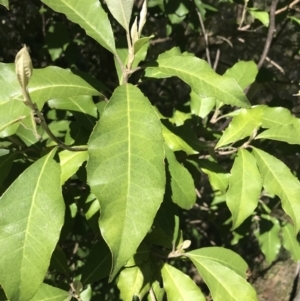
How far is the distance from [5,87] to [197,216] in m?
2.32

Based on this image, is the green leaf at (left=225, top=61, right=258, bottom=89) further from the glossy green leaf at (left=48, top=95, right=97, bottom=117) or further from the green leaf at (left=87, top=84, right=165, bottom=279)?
the green leaf at (left=87, top=84, right=165, bottom=279)

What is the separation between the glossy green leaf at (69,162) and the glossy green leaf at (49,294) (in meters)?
0.28

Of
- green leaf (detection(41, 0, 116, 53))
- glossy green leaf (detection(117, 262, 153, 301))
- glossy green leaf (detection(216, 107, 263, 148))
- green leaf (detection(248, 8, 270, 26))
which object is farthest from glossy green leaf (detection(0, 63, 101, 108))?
green leaf (detection(248, 8, 270, 26))

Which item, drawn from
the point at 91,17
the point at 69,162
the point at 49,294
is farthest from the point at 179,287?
the point at 91,17

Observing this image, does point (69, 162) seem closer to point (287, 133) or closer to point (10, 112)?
point (10, 112)

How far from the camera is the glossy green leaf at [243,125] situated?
1.26m

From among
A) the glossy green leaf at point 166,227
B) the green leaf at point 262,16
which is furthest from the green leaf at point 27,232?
the green leaf at point 262,16

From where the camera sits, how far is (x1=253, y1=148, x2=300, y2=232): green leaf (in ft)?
3.74

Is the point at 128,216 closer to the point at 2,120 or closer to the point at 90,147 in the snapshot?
the point at 90,147

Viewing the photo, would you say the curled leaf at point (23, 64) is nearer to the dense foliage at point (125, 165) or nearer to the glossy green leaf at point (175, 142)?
the dense foliage at point (125, 165)

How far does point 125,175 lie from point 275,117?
758 mm

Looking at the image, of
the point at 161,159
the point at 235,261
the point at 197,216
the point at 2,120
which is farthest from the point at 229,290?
the point at 197,216

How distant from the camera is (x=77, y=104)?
128 cm

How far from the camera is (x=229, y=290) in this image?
1191 millimetres
